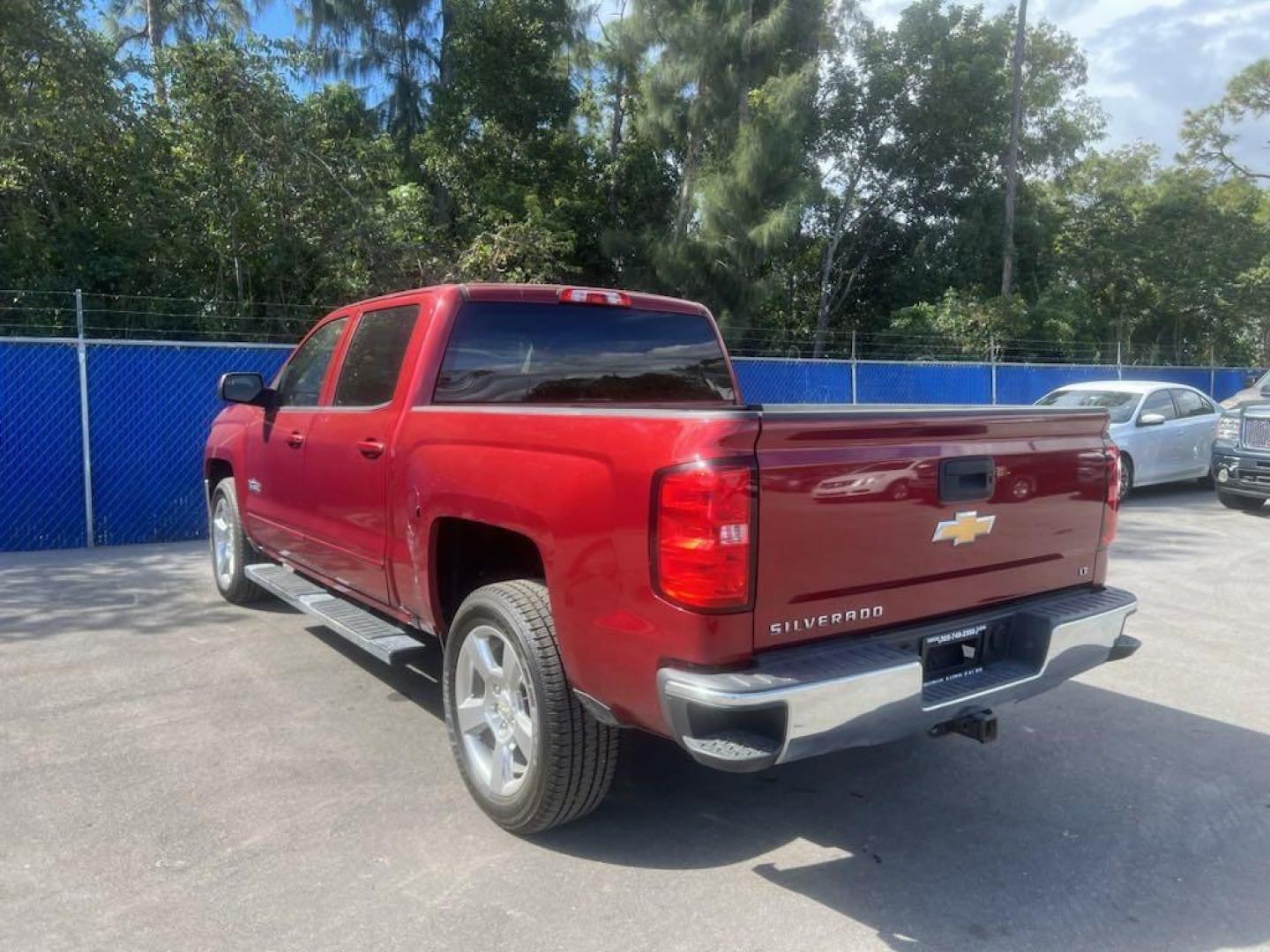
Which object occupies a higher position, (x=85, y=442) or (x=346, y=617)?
(x=85, y=442)

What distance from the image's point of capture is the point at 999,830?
366cm

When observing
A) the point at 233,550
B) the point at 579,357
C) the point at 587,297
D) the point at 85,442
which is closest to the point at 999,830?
the point at 579,357

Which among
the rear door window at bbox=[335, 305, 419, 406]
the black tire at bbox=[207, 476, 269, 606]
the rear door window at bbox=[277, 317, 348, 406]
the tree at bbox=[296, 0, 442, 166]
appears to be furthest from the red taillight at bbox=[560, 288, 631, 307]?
the tree at bbox=[296, 0, 442, 166]

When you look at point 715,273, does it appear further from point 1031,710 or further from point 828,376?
point 1031,710

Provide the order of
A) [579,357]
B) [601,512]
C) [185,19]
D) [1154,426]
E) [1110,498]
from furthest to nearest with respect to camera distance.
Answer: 1. [185,19]
2. [1154,426]
3. [579,357]
4. [1110,498]
5. [601,512]

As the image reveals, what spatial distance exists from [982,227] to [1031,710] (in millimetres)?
24965

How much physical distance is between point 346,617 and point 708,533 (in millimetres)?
2563

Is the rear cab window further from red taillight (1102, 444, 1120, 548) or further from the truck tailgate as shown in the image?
red taillight (1102, 444, 1120, 548)

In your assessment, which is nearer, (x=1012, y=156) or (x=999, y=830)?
(x=999, y=830)

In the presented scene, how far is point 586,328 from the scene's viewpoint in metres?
4.65

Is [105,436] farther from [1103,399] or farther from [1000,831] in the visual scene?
[1103,399]

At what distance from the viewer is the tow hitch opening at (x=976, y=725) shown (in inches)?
126

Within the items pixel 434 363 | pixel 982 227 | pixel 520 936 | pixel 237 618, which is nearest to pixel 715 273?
pixel 982 227

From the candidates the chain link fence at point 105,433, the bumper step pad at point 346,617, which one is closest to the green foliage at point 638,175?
the chain link fence at point 105,433
